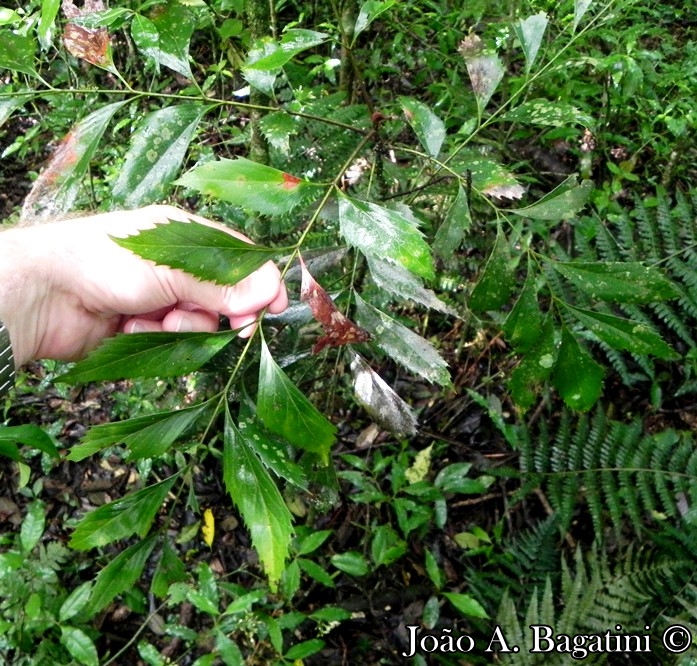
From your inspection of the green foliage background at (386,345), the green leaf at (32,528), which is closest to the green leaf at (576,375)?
the green foliage background at (386,345)

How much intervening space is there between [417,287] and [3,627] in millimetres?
1745

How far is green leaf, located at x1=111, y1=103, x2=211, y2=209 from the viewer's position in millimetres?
1002

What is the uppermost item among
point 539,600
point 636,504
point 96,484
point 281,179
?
point 281,179

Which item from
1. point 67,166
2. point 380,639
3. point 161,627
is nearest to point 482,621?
point 380,639

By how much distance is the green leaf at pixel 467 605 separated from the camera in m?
1.90

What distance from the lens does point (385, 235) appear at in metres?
0.85

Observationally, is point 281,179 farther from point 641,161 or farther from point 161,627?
point 641,161

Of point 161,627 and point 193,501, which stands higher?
point 193,501

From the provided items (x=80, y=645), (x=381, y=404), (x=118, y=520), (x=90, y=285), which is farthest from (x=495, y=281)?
(x=80, y=645)

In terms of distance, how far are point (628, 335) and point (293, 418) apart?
585mm

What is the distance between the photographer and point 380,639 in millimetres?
2008

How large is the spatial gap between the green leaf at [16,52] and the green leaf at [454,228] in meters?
0.77

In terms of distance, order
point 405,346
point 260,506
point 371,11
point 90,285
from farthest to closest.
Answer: point 90,285 < point 405,346 < point 371,11 < point 260,506

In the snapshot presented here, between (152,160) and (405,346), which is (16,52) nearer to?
(152,160)
